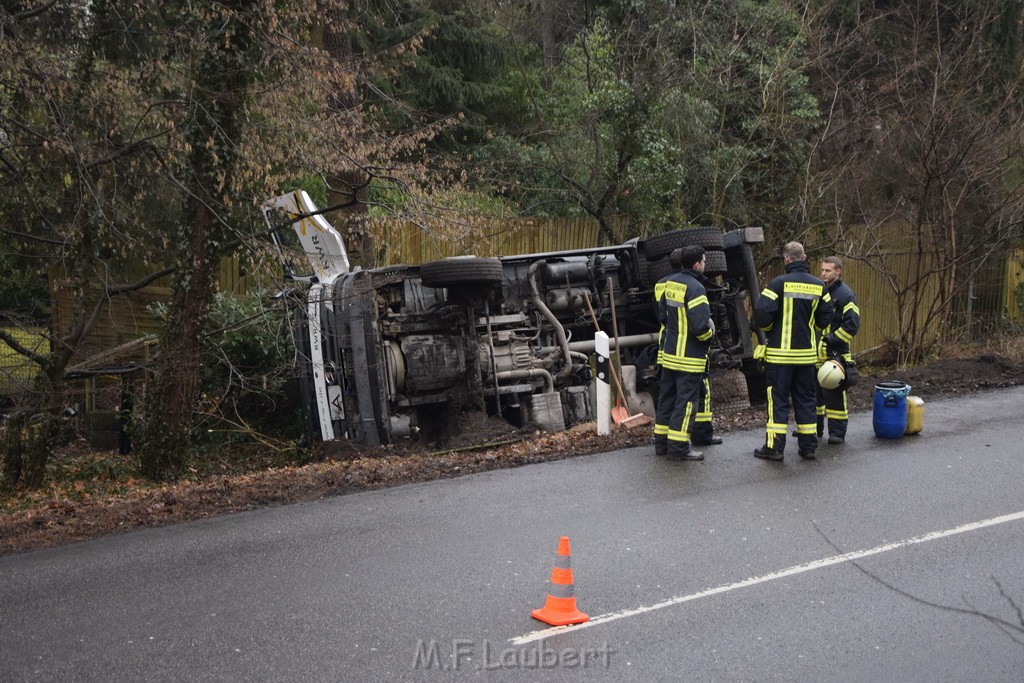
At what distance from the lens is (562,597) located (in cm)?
542

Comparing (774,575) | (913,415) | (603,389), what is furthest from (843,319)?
(774,575)

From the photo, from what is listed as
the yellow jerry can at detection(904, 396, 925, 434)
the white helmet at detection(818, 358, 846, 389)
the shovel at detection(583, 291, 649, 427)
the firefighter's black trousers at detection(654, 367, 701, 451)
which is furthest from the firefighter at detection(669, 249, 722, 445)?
the yellow jerry can at detection(904, 396, 925, 434)

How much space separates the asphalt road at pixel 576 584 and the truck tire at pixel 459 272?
98.3 inches

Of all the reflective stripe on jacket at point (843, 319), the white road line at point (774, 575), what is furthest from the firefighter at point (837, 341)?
the white road line at point (774, 575)

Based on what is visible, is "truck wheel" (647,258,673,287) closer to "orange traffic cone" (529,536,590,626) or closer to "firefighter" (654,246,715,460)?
"firefighter" (654,246,715,460)

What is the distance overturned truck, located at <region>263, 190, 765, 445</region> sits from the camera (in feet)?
35.9

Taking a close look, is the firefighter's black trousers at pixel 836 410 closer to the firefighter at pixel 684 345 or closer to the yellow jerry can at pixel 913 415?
the yellow jerry can at pixel 913 415

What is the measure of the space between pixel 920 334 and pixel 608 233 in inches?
202

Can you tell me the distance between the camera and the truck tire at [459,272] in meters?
10.6

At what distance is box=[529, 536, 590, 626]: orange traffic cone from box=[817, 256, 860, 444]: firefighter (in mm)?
5102

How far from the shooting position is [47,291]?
49.7 ft

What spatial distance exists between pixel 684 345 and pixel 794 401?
1136 millimetres

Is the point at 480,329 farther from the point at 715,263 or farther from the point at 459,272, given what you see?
the point at 715,263

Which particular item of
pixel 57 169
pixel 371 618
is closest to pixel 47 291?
pixel 57 169
